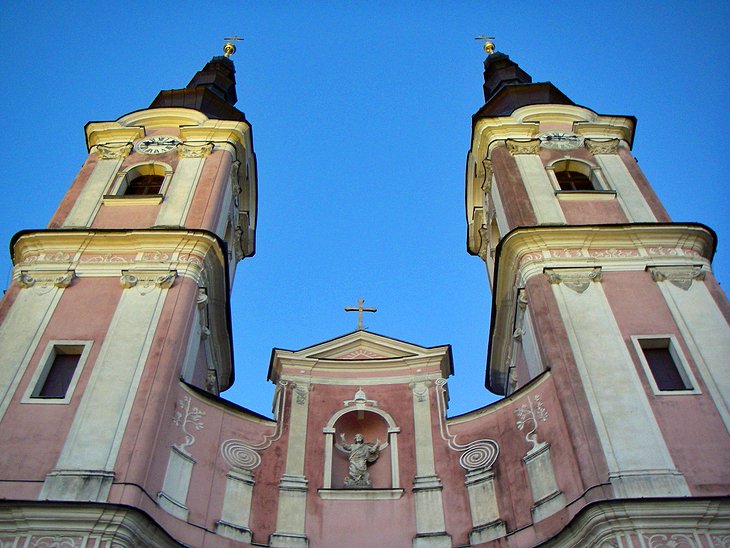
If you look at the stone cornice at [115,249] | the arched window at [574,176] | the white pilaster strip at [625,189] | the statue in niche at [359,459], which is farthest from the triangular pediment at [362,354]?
the arched window at [574,176]

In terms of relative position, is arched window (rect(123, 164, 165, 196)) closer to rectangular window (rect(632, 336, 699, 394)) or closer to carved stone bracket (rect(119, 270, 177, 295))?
carved stone bracket (rect(119, 270, 177, 295))

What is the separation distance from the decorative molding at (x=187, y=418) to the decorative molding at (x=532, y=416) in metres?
5.45

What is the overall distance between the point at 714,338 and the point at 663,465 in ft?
10.8

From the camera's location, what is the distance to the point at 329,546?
13.6m

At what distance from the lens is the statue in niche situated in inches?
587

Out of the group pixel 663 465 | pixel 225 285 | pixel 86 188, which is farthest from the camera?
pixel 86 188

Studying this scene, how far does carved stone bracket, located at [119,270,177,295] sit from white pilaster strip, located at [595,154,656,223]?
9.60 metres

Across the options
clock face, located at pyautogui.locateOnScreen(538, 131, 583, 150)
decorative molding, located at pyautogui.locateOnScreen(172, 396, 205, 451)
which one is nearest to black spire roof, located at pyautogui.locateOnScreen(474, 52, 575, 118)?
clock face, located at pyautogui.locateOnScreen(538, 131, 583, 150)

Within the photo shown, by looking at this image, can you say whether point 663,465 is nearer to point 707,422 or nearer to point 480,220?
point 707,422

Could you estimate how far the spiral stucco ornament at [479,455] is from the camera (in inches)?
571

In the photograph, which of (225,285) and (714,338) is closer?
(714,338)

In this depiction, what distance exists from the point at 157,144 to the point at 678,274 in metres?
12.6

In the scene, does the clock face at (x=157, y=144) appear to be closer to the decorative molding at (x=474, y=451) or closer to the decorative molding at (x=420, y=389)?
the decorative molding at (x=420, y=389)

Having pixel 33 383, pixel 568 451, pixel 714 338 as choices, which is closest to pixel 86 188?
pixel 33 383
